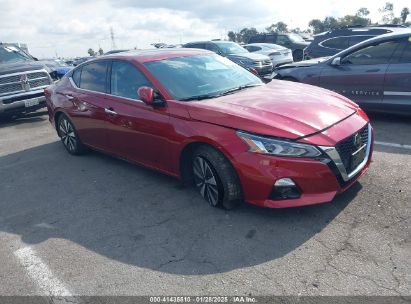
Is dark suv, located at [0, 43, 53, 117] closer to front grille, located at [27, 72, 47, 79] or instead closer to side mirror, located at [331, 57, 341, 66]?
front grille, located at [27, 72, 47, 79]

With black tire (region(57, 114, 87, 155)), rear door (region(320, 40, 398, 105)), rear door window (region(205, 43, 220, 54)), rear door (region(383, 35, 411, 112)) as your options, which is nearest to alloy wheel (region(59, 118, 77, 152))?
black tire (region(57, 114, 87, 155))

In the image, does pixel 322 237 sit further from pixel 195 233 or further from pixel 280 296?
pixel 195 233

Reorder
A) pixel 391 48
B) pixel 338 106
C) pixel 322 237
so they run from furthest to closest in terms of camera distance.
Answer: pixel 391 48, pixel 338 106, pixel 322 237

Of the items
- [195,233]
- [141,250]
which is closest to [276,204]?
[195,233]

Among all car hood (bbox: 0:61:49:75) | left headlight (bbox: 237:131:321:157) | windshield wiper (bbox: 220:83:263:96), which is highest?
car hood (bbox: 0:61:49:75)

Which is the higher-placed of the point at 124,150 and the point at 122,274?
the point at 124,150

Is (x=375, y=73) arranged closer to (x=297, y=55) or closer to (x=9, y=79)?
(x=9, y=79)

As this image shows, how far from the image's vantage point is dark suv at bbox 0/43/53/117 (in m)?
9.07

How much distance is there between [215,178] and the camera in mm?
3820

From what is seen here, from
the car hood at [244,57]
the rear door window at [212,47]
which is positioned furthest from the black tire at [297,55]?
the rear door window at [212,47]

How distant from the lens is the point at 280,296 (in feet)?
8.76

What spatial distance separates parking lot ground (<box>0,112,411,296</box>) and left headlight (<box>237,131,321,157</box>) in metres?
0.70

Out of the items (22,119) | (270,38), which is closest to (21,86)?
(22,119)

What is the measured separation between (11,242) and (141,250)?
4.68ft
